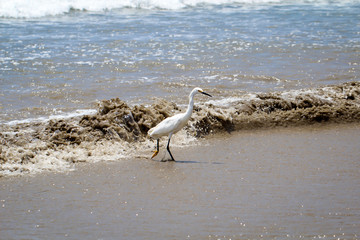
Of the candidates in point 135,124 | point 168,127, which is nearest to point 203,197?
point 168,127

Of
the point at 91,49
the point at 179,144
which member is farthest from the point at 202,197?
the point at 91,49

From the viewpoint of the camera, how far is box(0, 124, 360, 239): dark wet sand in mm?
4316

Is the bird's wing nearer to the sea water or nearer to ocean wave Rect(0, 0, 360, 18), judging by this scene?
the sea water

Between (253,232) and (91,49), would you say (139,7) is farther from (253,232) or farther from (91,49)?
(253,232)

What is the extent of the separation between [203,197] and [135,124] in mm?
2405

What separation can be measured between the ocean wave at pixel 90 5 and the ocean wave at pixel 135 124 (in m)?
12.8

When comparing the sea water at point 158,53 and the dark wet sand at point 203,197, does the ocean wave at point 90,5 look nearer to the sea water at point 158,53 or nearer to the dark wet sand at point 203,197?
the sea water at point 158,53

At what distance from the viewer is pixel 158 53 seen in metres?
12.3

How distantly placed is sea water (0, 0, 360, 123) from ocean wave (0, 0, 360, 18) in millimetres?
76

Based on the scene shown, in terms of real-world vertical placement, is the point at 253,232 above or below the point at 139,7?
below

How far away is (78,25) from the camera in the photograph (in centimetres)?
1669

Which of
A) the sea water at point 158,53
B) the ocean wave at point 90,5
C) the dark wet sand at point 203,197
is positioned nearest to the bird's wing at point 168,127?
the dark wet sand at point 203,197

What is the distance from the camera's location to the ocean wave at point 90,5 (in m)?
18.9

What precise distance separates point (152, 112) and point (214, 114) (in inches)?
38.9
